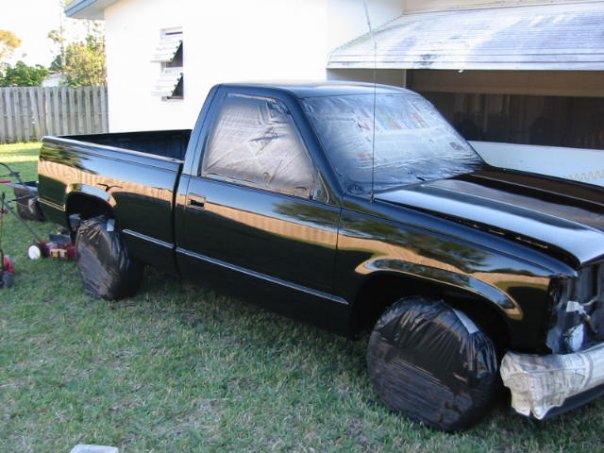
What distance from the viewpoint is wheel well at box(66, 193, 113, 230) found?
5.39m

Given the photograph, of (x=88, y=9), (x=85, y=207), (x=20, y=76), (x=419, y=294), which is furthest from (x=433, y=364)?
(x=20, y=76)

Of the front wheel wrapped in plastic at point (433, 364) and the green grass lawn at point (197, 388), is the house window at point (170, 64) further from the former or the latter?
the front wheel wrapped in plastic at point (433, 364)

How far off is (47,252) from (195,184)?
2.76 meters

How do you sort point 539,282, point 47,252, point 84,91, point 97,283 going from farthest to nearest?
point 84,91, point 47,252, point 97,283, point 539,282

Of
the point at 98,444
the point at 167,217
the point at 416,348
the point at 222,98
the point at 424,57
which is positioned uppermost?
the point at 424,57

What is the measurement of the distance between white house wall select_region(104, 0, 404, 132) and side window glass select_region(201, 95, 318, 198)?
2.52 m

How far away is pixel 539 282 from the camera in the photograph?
2.81 meters

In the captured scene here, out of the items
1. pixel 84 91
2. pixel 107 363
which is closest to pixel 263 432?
pixel 107 363

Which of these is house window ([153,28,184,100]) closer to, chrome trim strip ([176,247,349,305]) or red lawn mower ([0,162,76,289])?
red lawn mower ([0,162,76,289])

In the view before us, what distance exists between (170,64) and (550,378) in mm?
9884

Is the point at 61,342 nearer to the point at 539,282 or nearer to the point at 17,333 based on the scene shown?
the point at 17,333

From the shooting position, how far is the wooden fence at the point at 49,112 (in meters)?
16.3

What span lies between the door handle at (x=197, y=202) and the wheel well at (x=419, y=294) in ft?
4.31

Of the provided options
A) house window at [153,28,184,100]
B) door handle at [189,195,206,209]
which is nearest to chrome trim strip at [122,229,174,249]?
door handle at [189,195,206,209]
